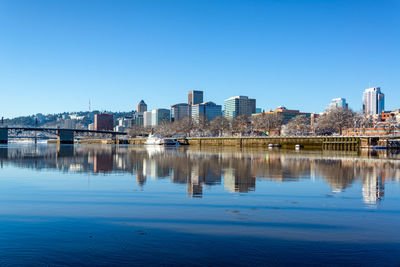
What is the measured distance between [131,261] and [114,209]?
4767 mm

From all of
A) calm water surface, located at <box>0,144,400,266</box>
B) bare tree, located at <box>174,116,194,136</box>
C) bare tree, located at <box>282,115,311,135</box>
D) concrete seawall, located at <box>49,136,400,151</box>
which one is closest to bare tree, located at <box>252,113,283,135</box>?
bare tree, located at <box>282,115,311,135</box>

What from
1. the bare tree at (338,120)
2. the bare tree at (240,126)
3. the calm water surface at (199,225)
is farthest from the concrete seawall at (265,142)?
the calm water surface at (199,225)

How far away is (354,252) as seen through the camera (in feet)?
22.9

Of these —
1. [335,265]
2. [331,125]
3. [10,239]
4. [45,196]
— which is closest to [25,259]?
[10,239]

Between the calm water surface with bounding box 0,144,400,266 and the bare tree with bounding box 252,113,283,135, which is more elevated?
the bare tree with bounding box 252,113,283,135

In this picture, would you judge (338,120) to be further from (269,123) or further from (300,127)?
(269,123)

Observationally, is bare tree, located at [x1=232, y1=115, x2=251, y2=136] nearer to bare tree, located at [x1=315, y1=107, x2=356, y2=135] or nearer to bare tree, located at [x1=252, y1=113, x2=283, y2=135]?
bare tree, located at [x1=252, y1=113, x2=283, y2=135]

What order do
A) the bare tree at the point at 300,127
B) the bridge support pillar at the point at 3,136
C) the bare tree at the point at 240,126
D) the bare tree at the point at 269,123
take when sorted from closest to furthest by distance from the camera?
the bare tree at the point at 300,127 → the bare tree at the point at 269,123 → the bare tree at the point at 240,126 → the bridge support pillar at the point at 3,136

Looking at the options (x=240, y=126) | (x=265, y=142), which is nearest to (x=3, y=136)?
(x=240, y=126)

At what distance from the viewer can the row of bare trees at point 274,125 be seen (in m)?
110

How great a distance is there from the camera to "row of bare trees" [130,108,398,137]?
110312 millimetres

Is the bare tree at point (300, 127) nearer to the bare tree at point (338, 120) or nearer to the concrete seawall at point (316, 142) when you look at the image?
the bare tree at point (338, 120)

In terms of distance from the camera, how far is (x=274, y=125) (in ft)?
436

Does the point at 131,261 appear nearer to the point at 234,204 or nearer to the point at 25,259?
the point at 25,259
